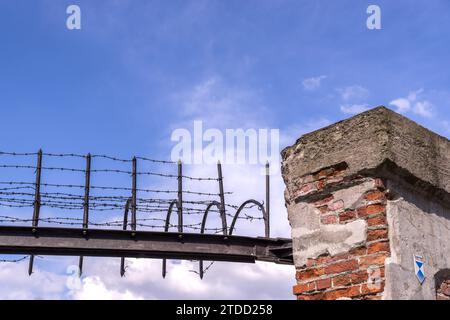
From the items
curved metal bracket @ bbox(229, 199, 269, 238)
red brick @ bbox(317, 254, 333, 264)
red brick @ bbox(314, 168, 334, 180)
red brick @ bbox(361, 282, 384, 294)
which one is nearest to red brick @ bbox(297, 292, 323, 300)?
red brick @ bbox(317, 254, 333, 264)

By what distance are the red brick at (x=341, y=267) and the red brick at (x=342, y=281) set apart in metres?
0.05

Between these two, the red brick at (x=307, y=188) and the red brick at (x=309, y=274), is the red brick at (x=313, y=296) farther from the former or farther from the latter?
the red brick at (x=307, y=188)

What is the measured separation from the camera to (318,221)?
4.68 metres

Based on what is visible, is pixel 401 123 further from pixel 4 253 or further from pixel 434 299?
pixel 4 253

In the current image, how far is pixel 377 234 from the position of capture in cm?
430

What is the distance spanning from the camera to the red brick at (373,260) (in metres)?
4.21

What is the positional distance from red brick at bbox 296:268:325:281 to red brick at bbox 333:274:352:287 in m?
0.14

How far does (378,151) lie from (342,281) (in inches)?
37.8

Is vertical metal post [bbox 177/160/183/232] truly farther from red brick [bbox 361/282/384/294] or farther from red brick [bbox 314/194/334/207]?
red brick [bbox 361/282/384/294]

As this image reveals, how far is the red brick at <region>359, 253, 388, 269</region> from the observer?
4.21m

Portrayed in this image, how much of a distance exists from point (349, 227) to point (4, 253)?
10.1 metres

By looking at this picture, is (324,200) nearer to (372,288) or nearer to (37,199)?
(372,288)

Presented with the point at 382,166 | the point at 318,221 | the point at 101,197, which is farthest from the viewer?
the point at 101,197
